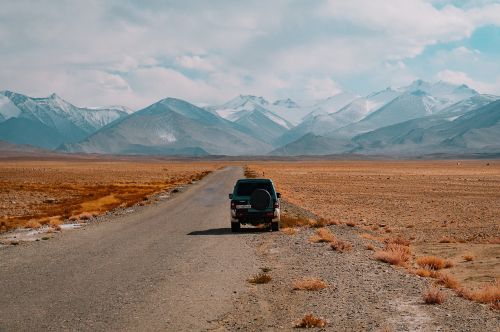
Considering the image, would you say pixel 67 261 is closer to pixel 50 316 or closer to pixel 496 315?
pixel 50 316

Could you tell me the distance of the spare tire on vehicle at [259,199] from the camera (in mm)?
25188

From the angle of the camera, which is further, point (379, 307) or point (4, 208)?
point (4, 208)

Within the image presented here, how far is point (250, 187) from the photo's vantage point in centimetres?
2650

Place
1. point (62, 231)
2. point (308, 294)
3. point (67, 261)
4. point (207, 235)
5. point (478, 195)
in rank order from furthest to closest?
1. point (478, 195)
2. point (62, 231)
3. point (207, 235)
4. point (67, 261)
5. point (308, 294)

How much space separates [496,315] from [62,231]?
2191 centimetres

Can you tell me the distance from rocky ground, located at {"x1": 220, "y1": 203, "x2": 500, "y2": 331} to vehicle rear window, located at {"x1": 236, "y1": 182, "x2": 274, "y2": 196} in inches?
305

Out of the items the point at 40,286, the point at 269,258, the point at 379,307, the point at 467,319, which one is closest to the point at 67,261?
the point at 40,286

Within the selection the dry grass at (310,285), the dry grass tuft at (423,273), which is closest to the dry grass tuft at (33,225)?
the dry grass at (310,285)

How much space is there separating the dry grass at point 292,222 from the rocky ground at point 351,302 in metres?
9.84

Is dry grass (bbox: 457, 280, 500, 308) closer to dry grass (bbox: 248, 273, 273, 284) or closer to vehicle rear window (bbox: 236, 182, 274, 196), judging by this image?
dry grass (bbox: 248, 273, 273, 284)

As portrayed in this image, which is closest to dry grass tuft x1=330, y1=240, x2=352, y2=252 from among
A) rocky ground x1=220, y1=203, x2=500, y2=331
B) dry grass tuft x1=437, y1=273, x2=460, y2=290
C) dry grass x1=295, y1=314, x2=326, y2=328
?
rocky ground x1=220, y1=203, x2=500, y2=331

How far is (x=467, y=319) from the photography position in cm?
1083

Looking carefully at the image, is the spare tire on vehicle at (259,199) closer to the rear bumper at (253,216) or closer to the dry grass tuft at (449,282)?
the rear bumper at (253,216)

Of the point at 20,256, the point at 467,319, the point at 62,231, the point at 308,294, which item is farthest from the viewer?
the point at 62,231
